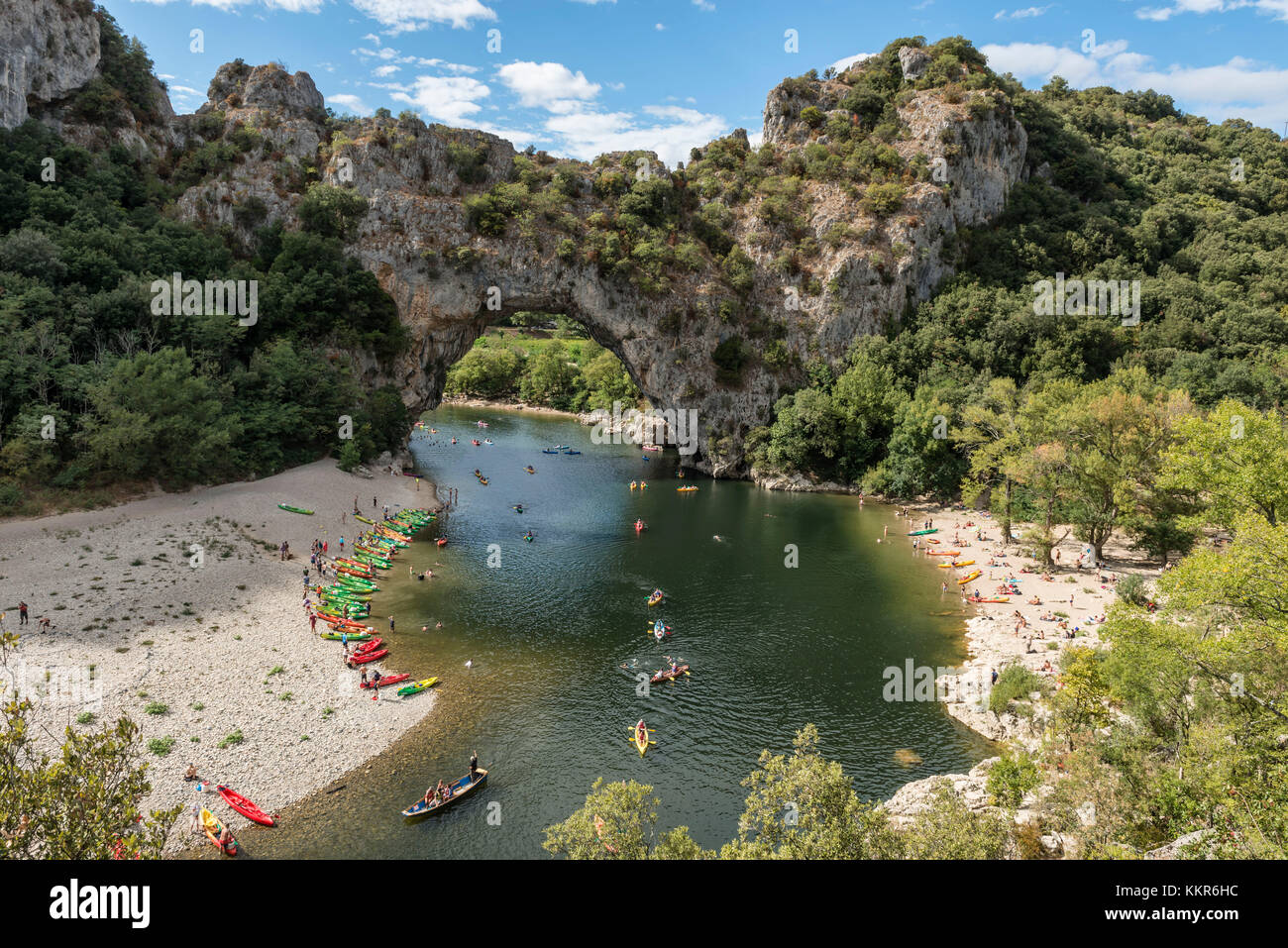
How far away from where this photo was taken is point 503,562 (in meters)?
45.8

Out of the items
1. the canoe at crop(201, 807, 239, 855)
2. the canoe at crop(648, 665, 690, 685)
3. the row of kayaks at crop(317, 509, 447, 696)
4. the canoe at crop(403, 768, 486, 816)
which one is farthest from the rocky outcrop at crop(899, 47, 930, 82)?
the canoe at crop(201, 807, 239, 855)

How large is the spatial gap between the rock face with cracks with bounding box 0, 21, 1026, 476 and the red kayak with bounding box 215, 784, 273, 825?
160ft

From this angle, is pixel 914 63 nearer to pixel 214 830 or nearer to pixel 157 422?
pixel 157 422

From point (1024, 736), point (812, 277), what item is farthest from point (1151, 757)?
point (812, 277)

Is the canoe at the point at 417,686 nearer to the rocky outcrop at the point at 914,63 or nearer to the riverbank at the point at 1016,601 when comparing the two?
the riverbank at the point at 1016,601

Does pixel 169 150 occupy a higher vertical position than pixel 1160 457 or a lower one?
higher

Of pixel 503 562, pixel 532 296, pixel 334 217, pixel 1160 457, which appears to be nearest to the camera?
pixel 1160 457

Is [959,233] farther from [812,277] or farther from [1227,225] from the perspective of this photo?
[1227,225]

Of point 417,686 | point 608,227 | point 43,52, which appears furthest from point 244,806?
point 43,52

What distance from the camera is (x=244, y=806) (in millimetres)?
22141

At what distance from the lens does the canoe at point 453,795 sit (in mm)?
22750

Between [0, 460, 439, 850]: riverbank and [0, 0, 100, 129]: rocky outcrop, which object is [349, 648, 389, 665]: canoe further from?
[0, 0, 100, 129]: rocky outcrop

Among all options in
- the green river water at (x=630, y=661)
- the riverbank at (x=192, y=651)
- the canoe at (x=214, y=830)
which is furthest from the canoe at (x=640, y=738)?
the canoe at (x=214, y=830)
